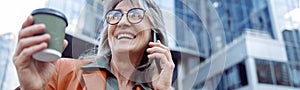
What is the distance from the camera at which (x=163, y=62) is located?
0.52m

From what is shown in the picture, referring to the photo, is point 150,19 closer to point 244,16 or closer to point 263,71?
point 263,71

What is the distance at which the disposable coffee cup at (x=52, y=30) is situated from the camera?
32 cm

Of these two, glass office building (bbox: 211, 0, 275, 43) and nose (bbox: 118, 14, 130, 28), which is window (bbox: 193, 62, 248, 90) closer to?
glass office building (bbox: 211, 0, 275, 43)

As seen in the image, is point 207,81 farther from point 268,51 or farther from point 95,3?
point 268,51

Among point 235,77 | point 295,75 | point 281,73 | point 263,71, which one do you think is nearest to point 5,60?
point 235,77

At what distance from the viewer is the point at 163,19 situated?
61cm

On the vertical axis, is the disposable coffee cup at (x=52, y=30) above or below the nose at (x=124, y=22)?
below

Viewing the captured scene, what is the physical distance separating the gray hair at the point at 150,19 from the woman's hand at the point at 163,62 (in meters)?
0.06

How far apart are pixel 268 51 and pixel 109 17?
6.60m

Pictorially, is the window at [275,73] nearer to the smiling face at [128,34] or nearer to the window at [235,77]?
the window at [235,77]

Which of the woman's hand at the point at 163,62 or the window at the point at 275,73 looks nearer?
the woman's hand at the point at 163,62

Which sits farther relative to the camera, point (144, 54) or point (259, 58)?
point (259, 58)

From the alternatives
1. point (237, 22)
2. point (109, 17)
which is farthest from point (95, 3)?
point (237, 22)

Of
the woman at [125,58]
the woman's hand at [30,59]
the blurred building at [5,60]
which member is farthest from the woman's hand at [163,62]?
the blurred building at [5,60]
